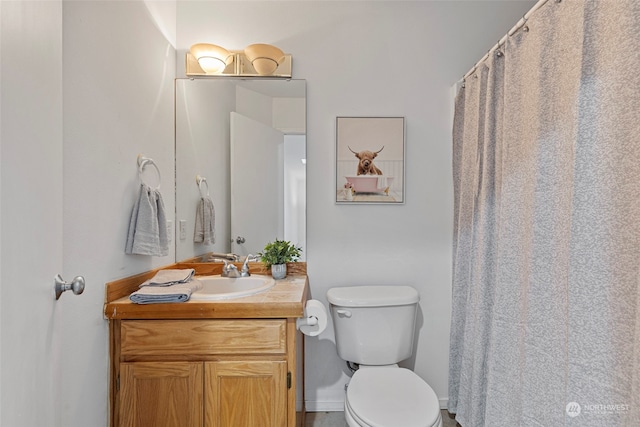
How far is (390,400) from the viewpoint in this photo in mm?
1261

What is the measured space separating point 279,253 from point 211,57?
45.8 inches

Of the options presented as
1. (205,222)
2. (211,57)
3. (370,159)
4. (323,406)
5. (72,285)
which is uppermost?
(211,57)

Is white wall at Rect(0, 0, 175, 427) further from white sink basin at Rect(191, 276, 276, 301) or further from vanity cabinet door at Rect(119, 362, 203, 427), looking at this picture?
white sink basin at Rect(191, 276, 276, 301)

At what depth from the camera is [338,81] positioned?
73.2 inches

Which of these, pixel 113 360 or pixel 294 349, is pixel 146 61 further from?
pixel 294 349

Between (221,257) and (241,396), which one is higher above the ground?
(221,257)

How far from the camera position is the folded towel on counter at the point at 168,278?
1.37 m

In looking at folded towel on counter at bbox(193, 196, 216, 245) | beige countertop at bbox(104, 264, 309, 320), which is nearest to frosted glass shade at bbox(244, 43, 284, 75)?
folded towel on counter at bbox(193, 196, 216, 245)

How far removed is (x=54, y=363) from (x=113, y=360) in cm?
52

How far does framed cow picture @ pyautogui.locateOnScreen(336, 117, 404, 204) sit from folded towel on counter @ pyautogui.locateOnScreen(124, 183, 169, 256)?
37.8 inches

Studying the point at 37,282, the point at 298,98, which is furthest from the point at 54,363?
the point at 298,98

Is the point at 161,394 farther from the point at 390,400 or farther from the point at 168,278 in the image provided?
the point at 390,400

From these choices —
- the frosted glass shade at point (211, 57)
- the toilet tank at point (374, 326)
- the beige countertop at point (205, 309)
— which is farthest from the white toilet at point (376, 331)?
the frosted glass shade at point (211, 57)
